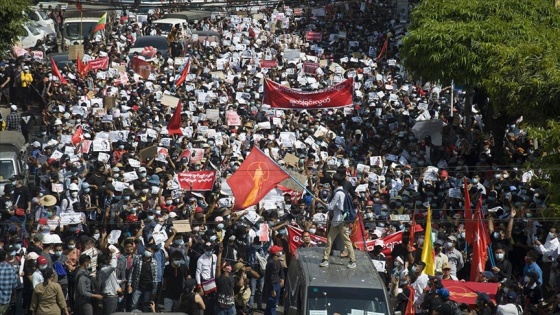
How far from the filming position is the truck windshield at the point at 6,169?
24562 millimetres

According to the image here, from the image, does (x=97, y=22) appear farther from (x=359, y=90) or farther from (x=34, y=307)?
(x=34, y=307)

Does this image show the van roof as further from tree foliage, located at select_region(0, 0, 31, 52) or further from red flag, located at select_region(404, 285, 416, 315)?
tree foliage, located at select_region(0, 0, 31, 52)

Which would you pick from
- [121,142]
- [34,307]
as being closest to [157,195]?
[121,142]

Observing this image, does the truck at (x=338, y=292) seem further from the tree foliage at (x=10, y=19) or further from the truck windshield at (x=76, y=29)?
the truck windshield at (x=76, y=29)

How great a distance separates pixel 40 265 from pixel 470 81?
522 inches

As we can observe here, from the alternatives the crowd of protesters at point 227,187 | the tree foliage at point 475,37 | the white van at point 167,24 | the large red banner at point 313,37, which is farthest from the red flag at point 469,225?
the white van at point 167,24

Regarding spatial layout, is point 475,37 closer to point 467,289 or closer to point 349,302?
point 467,289

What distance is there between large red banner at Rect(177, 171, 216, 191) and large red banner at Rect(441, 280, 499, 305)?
5900mm

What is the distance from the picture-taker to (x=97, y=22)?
42.1m

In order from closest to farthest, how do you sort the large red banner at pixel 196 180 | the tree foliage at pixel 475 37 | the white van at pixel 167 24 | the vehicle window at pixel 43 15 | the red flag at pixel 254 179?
the red flag at pixel 254 179 < the large red banner at pixel 196 180 < the tree foliage at pixel 475 37 < the white van at pixel 167 24 < the vehicle window at pixel 43 15

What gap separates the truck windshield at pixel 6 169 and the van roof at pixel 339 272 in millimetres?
8924

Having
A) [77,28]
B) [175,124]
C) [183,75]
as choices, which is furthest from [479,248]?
[77,28]

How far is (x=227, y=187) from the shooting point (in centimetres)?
2384

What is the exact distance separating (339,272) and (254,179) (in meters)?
6.03
